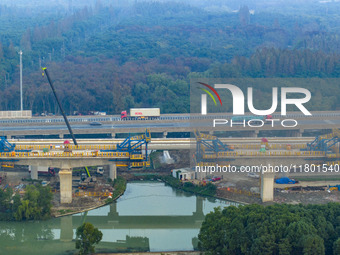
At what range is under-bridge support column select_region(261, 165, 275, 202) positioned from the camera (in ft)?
93.2

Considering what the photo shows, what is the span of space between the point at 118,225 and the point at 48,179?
6.21 m

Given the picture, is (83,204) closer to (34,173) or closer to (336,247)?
(34,173)

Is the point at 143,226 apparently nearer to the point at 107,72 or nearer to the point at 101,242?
the point at 101,242

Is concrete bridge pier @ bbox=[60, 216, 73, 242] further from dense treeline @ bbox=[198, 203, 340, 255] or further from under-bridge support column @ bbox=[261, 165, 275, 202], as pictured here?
under-bridge support column @ bbox=[261, 165, 275, 202]

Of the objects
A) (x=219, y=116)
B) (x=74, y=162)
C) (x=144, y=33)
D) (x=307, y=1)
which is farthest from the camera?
(x=307, y=1)

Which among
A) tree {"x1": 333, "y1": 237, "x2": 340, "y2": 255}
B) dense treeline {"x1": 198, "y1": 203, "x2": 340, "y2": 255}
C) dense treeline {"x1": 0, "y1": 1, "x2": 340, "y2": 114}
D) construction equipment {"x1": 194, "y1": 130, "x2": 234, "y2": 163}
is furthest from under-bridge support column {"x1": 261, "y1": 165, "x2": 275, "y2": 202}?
dense treeline {"x1": 0, "y1": 1, "x2": 340, "y2": 114}

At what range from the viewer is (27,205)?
26250 mm

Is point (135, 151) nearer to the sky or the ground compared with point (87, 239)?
nearer to the sky

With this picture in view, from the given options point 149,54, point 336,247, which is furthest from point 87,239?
point 149,54

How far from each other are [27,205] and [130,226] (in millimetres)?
4121

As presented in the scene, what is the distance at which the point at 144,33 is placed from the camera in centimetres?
7794

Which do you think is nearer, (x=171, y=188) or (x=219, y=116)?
(x=171, y=188)

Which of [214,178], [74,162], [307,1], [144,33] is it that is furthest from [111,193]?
[307,1]

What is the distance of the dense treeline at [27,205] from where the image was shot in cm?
2625
